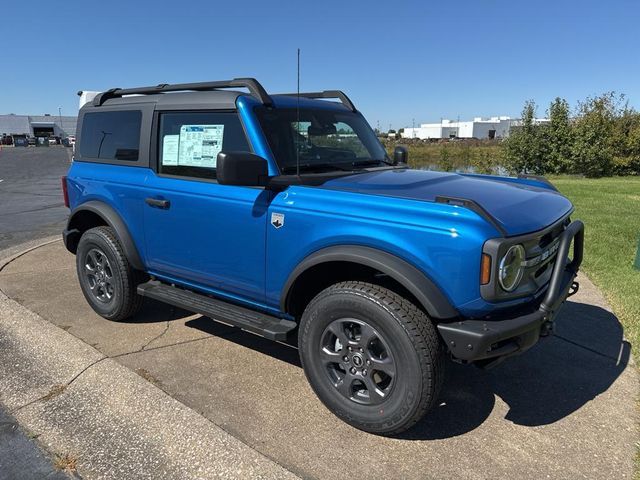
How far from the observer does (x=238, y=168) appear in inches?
115

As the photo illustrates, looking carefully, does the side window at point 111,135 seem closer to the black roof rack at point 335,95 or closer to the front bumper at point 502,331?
the black roof rack at point 335,95

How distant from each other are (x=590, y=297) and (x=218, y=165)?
4153 mm

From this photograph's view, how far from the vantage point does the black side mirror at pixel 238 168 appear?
291 cm

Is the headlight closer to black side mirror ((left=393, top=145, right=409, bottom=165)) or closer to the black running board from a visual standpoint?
the black running board

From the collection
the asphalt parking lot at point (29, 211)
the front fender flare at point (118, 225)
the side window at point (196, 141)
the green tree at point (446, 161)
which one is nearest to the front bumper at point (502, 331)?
the side window at point (196, 141)

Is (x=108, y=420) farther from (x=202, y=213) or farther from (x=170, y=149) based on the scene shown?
(x=170, y=149)

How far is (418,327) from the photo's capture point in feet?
8.71

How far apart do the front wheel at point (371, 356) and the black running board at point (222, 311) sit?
230 mm

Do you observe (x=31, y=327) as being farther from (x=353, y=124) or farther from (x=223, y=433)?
(x=353, y=124)

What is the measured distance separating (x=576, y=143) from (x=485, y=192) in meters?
20.0

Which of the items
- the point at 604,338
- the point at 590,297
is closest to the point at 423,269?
the point at 604,338

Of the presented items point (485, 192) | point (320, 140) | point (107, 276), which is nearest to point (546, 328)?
point (485, 192)

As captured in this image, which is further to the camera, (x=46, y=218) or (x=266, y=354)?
(x=46, y=218)

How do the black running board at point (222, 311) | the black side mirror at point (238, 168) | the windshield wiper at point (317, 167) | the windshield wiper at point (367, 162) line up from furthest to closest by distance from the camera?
the windshield wiper at point (367, 162)
the windshield wiper at point (317, 167)
the black running board at point (222, 311)
the black side mirror at point (238, 168)
